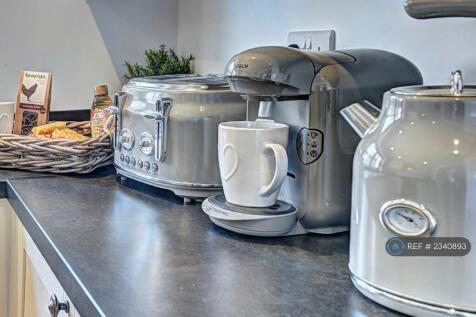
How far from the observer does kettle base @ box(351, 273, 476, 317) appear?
1.90 ft

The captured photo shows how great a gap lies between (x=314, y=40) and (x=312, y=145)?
388mm

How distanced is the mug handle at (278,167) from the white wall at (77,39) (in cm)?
104

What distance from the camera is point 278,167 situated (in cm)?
84

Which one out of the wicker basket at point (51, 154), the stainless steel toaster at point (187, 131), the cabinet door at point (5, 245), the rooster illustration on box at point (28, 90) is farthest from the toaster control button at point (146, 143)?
the rooster illustration on box at point (28, 90)

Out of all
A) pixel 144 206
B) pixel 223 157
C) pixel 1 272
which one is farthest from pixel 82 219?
pixel 1 272

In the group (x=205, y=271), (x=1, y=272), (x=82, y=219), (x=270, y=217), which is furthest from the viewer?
(x=1, y=272)

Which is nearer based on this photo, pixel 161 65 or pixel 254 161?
pixel 254 161

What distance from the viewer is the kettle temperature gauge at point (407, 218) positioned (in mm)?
589

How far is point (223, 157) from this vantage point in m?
0.90

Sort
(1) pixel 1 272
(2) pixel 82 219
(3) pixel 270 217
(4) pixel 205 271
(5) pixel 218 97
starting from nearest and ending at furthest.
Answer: (4) pixel 205 271 < (3) pixel 270 217 < (2) pixel 82 219 < (5) pixel 218 97 < (1) pixel 1 272

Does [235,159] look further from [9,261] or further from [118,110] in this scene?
[9,261]

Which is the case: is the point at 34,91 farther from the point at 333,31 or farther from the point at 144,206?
the point at 333,31

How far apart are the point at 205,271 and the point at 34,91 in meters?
0.87

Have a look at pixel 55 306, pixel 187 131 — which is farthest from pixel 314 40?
pixel 55 306
